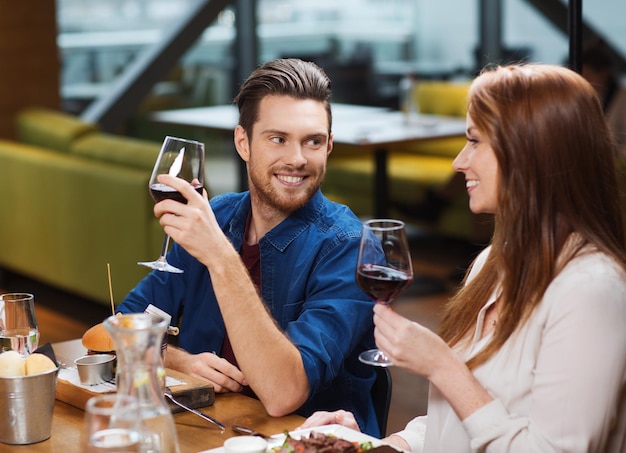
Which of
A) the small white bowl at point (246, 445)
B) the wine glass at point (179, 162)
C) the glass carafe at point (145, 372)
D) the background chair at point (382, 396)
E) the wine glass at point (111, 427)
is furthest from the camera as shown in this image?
the background chair at point (382, 396)

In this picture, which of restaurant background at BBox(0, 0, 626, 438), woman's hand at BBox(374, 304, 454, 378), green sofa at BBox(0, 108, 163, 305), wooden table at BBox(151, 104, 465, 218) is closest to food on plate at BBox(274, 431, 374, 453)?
woman's hand at BBox(374, 304, 454, 378)

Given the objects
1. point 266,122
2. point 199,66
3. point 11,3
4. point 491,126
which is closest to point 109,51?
point 199,66

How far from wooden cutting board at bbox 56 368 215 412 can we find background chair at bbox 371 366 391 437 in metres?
0.41

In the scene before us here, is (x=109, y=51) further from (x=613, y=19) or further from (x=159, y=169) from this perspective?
(x=159, y=169)

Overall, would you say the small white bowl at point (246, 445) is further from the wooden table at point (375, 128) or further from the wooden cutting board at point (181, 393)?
the wooden table at point (375, 128)

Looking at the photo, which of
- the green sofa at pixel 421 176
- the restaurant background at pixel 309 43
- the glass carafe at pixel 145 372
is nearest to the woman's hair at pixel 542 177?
the glass carafe at pixel 145 372

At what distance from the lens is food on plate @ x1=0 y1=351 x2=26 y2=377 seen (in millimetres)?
1724

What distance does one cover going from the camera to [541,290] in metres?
1.68

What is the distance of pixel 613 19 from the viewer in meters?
7.56

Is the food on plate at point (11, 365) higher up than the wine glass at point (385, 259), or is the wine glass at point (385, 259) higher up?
the wine glass at point (385, 259)

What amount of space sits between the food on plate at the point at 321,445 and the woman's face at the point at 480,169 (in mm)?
460

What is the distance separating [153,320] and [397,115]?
5080 millimetres

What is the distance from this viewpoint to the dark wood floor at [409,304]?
4.12 m

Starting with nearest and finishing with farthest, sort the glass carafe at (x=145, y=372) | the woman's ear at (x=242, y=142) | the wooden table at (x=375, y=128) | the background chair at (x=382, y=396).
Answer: the glass carafe at (x=145, y=372)
the background chair at (x=382, y=396)
the woman's ear at (x=242, y=142)
the wooden table at (x=375, y=128)
